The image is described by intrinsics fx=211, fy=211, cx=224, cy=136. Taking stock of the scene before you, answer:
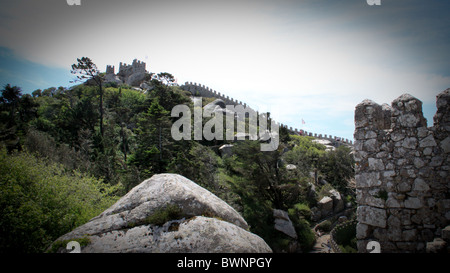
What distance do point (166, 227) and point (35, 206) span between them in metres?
7.06

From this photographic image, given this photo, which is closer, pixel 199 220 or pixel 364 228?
pixel 199 220

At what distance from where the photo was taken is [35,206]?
7.63 metres

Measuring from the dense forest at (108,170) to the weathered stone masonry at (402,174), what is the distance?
4.95 m

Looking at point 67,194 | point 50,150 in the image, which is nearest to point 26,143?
point 50,150

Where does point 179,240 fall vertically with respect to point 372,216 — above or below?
above

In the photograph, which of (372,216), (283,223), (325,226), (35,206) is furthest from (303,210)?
(35,206)

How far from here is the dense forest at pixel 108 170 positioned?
807 centimetres

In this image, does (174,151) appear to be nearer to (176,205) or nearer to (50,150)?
(50,150)

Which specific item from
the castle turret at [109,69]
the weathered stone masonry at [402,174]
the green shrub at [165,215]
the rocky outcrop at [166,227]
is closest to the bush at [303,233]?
the weathered stone masonry at [402,174]

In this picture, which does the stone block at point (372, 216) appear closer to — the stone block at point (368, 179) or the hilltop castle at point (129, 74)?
the stone block at point (368, 179)

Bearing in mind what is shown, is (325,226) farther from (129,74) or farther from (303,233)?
(129,74)

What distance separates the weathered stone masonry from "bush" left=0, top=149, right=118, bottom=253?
10089mm
